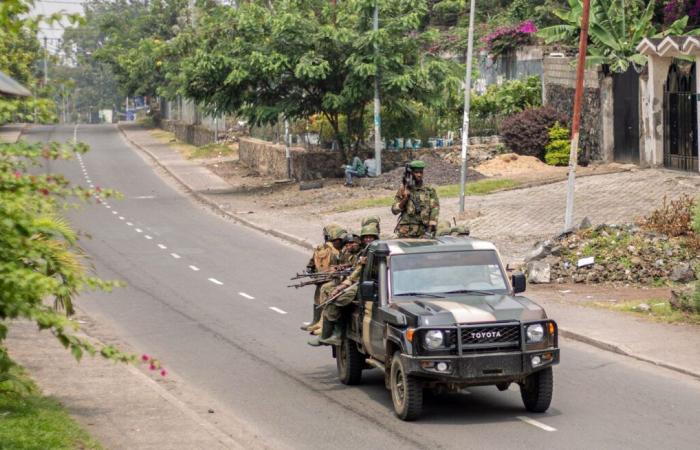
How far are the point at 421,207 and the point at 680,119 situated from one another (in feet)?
69.6

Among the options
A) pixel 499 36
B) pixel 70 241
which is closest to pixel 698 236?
pixel 70 241

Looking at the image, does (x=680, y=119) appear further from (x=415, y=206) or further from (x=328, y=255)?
(x=328, y=255)

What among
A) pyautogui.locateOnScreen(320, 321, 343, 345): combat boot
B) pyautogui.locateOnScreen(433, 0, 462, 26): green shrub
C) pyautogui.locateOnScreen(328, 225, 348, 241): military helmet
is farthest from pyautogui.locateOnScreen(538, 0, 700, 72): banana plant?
pyautogui.locateOnScreen(320, 321, 343, 345): combat boot

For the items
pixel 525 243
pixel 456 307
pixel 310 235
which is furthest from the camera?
pixel 310 235

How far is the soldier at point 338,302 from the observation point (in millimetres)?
15414

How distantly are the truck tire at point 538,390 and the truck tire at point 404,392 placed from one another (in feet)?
3.96

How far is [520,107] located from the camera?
52.2 meters

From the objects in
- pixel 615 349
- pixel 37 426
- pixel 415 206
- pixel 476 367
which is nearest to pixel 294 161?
pixel 415 206

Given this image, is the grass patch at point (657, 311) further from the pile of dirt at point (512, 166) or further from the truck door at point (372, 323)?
the pile of dirt at point (512, 166)

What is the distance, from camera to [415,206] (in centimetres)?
1967

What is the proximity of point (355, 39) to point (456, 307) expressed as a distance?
3259 cm

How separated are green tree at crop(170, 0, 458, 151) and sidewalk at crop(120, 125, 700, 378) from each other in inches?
164

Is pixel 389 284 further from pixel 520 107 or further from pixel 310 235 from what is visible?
pixel 520 107

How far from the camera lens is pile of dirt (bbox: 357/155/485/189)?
43.6 m
